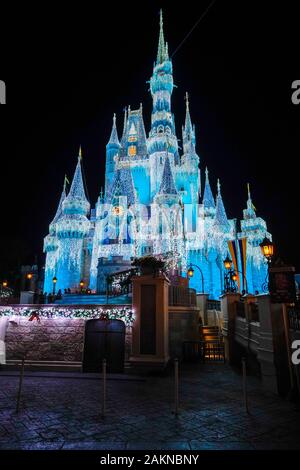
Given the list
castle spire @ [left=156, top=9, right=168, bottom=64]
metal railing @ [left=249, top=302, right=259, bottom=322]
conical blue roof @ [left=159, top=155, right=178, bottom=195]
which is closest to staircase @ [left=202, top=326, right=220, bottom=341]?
metal railing @ [left=249, top=302, right=259, bottom=322]

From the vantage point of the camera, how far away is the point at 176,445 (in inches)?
173

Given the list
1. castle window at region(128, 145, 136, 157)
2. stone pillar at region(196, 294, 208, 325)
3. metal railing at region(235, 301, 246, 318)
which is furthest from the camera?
castle window at region(128, 145, 136, 157)

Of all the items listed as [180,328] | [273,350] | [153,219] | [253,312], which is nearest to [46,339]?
[180,328]

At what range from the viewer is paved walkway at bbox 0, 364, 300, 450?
451cm

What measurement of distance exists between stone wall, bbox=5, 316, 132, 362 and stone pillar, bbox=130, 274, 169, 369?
0.55 m

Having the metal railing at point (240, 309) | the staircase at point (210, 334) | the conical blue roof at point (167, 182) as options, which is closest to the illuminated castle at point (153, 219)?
the conical blue roof at point (167, 182)

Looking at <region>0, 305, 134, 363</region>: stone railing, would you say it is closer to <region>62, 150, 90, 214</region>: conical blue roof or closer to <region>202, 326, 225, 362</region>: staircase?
<region>202, 326, 225, 362</region>: staircase

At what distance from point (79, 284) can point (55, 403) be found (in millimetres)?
38980

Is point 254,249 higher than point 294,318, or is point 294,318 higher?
point 254,249

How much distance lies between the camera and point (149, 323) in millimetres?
10883

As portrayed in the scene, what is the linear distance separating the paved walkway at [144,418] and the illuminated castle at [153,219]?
2795 centimetres

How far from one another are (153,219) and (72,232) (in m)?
12.5

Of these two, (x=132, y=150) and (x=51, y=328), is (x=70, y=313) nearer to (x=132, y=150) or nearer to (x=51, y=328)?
(x=51, y=328)

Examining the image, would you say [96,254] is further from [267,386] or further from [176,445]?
[176,445]
